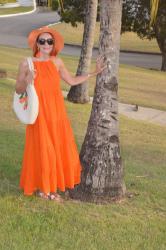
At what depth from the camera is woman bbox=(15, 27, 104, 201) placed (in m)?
5.15

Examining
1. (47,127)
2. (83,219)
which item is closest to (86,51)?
(47,127)

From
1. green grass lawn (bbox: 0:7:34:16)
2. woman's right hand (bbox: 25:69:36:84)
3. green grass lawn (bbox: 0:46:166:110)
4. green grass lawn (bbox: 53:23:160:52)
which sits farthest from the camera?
green grass lawn (bbox: 0:7:34:16)

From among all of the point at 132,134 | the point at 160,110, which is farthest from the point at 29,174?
the point at 160,110

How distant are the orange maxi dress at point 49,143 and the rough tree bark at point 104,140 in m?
0.30

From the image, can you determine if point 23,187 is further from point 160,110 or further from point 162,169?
→ point 160,110

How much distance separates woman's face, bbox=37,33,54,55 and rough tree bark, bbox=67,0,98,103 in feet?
24.7

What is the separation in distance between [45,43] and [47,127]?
77 cm

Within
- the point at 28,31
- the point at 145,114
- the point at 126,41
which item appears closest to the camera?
the point at 145,114

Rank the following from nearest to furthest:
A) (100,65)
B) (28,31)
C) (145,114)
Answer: (100,65), (145,114), (28,31)

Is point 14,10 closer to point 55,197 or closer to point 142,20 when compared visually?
point 142,20

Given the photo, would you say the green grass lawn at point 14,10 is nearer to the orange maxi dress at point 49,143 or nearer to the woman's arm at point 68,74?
the woman's arm at point 68,74

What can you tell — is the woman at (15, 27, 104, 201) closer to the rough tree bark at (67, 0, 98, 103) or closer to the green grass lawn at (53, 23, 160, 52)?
the rough tree bark at (67, 0, 98, 103)

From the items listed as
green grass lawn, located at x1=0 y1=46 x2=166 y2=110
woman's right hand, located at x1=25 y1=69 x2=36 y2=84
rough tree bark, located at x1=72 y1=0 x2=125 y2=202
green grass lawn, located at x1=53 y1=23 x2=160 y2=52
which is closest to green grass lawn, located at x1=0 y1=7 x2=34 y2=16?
green grass lawn, located at x1=53 y1=23 x2=160 y2=52

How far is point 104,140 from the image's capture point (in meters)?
5.61
